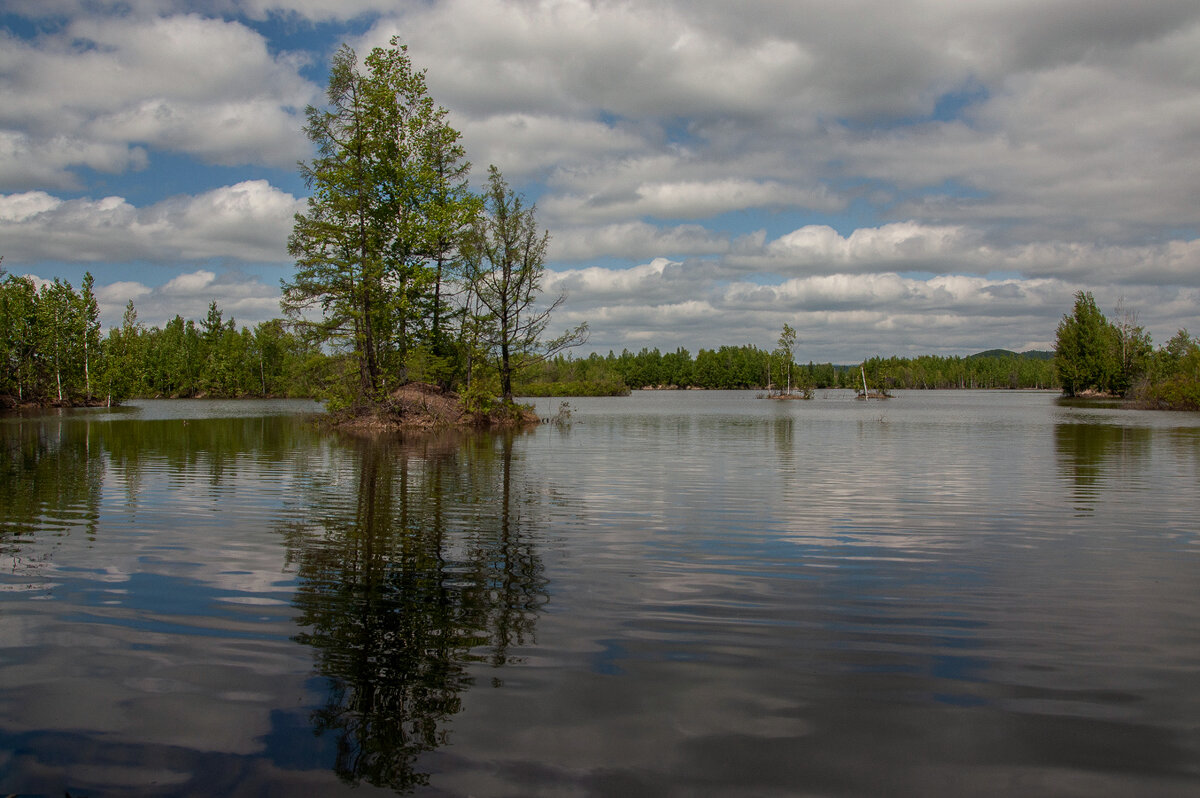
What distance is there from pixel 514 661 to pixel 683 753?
75.7 inches

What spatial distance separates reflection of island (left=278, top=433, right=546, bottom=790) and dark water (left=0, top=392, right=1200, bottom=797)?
0.14ft

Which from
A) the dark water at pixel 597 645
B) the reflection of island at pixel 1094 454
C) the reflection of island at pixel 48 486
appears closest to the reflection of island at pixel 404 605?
the dark water at pixel 597 645

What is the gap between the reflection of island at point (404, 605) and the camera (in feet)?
16.6

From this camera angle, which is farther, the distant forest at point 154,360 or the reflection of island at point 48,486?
the distant forest at point 154,360

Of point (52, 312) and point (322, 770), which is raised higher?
point (52, 312)

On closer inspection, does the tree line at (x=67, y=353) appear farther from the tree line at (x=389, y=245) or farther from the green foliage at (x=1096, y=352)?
the green foliage at (x=1096, y=352)

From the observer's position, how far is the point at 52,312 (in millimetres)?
67062

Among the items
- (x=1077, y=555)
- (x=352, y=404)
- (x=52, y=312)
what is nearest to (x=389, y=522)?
(x=1077, y=555)

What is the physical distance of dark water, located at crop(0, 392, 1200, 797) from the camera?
4.64m

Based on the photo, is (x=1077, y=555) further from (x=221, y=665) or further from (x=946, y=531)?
(x=221, y=665)

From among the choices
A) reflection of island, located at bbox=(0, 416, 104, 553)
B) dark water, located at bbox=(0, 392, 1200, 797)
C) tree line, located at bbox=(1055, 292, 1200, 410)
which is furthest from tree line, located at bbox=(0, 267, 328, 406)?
tree line, located at bbox=(1055, 292, 1200, 410)

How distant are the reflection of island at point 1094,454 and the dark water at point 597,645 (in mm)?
2347

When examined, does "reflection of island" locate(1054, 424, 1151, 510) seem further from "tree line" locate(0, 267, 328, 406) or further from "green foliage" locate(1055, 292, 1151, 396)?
"green foliage" locate(1055, 292, 1151, 396)

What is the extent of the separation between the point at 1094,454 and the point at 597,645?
25321 millimetres
